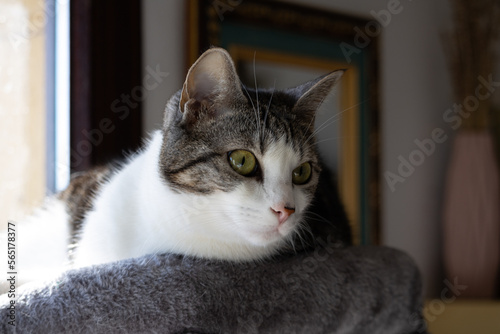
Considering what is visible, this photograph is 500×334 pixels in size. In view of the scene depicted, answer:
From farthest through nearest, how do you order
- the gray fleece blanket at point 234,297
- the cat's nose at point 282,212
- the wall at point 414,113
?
1. the wall at point 414,113
2. the cat's nose at point 282,212
3. the gray fleece blanket at point 234,297

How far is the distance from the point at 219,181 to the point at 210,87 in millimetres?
135

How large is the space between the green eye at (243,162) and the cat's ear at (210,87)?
0.24 feet

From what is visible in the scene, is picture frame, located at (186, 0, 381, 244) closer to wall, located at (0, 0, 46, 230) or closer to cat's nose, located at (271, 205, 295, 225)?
wall, located at (0, 0, 46, 230)

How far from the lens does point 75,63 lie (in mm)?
1574

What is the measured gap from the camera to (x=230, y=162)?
0.75m

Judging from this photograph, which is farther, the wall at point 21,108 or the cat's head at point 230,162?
the wall at point 21,108

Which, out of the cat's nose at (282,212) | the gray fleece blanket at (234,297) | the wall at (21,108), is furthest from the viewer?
the wall at (21,108)

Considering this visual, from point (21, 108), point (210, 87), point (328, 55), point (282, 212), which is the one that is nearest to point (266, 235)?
point (282, 212)

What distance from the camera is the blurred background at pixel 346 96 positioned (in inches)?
60.9

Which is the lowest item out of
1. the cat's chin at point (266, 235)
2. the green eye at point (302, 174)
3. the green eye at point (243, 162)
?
the cat's chin at point (266, 235)

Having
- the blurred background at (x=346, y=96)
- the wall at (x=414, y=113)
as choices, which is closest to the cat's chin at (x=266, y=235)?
the blurred background at (x=346, y=96)

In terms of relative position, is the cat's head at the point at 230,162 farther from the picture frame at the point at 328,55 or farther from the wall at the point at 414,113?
the wall at the point at 414,113

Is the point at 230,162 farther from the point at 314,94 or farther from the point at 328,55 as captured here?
the point at 328,55

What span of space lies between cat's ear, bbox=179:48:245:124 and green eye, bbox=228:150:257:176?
7 centimetres
